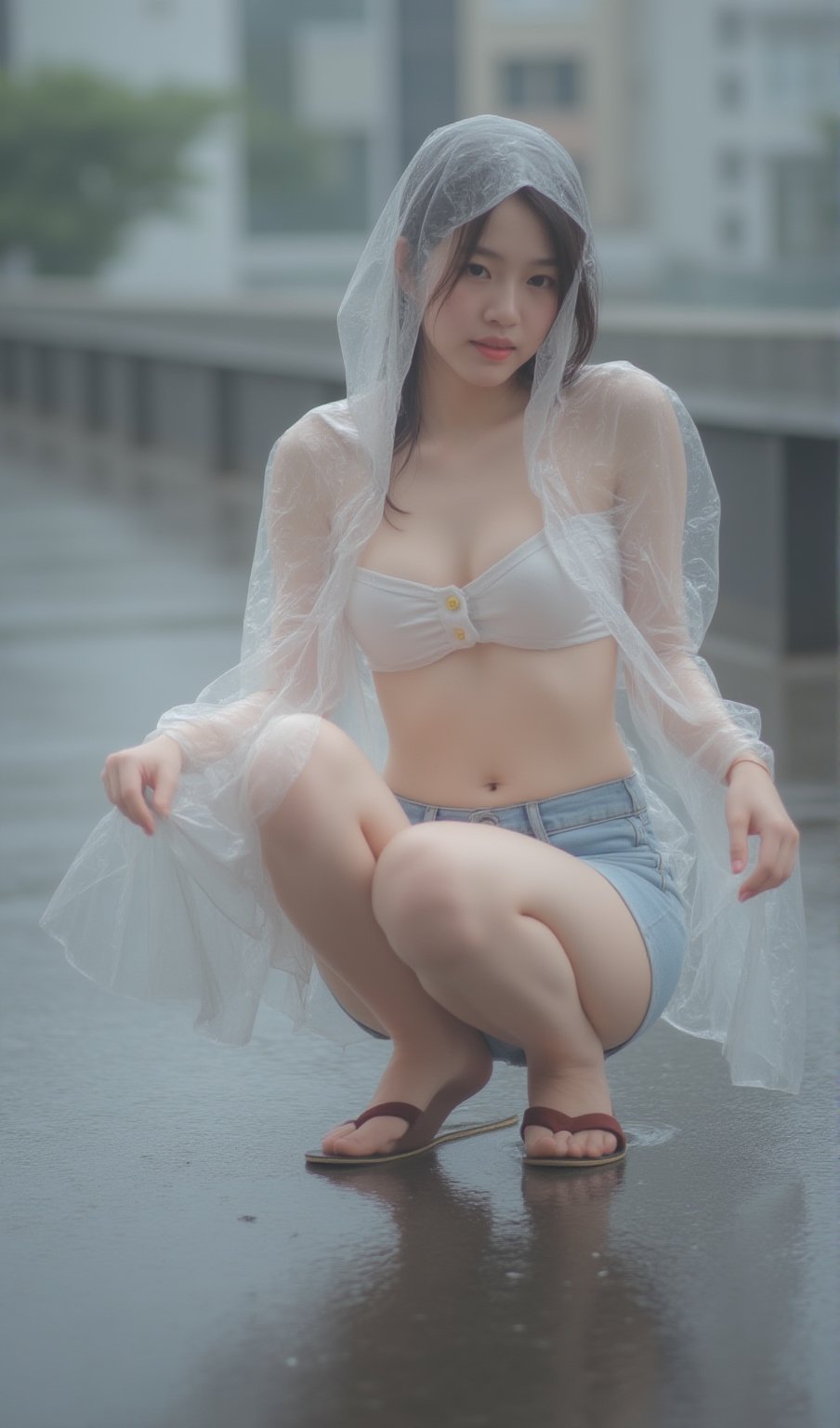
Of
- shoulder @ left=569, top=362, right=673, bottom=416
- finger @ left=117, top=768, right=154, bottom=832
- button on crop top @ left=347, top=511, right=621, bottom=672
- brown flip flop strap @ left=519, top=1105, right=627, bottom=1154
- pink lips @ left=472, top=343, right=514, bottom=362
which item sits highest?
pink lips @ left=472, top=343, right=514, bottom=362

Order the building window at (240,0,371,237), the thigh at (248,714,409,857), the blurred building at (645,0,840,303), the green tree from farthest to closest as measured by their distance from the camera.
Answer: the building window at (240,0,371,237) → the blurred building at (645,0,840,303) → the green tree → the thigh at (248,714,409,857)

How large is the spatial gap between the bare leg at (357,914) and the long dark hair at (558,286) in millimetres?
419

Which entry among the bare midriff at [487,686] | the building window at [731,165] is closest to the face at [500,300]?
the bare midriff at [487,686]

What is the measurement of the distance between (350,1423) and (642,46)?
95.4 meters

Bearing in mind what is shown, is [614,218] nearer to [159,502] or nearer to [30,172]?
[30,172]

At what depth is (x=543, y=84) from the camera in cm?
9488

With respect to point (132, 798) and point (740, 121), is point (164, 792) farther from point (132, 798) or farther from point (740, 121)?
point (740, 121)

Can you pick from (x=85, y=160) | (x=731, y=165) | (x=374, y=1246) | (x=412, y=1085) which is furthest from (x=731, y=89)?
(x=374, y=1246)

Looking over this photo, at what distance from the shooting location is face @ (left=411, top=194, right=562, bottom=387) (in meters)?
2.90

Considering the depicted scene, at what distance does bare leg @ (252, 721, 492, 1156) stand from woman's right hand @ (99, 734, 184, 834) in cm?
14

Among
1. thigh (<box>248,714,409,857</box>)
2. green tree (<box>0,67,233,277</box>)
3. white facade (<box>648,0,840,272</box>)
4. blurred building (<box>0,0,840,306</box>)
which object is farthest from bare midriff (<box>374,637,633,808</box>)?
green tree (<box>0,67,233,277</box>)

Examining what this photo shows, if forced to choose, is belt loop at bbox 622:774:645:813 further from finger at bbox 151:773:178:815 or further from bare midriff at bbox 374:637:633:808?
finger at bbox 151:773:178:815

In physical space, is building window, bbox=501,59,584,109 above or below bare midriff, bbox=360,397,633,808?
above

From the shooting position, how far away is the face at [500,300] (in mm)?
2904
